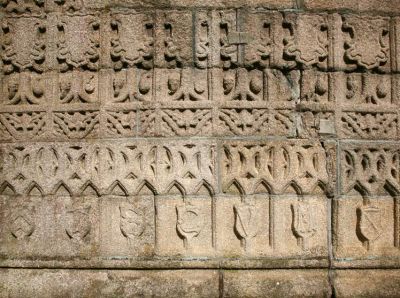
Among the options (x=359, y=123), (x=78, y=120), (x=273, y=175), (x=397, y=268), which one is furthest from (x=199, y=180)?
(x=397, y=268)

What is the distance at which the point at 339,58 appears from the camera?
510cm

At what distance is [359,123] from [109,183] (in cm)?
217

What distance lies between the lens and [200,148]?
194 inches

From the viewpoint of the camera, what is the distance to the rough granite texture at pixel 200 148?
4.88m

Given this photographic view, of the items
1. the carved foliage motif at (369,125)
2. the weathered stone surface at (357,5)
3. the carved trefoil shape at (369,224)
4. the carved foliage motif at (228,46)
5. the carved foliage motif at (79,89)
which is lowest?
the carved trefoil shape at (369,224)

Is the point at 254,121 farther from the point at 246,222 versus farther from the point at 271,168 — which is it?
the point at 246,222

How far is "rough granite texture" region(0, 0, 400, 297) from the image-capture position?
4.88 m

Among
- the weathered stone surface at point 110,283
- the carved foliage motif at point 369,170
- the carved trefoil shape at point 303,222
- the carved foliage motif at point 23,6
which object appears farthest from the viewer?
the carved foliage motif at point 23,6

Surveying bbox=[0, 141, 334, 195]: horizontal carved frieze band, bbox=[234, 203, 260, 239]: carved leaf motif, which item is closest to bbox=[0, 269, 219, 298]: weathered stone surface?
bbox=[234, 203, 260, 239]: carved leaf motif

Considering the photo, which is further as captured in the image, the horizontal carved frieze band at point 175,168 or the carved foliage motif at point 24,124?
the carved foliage motif at point 24,124

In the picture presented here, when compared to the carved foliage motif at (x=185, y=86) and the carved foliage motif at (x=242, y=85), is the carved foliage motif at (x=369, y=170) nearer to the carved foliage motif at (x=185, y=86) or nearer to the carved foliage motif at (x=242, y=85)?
the carved foliage motif at (x=242, y=85)

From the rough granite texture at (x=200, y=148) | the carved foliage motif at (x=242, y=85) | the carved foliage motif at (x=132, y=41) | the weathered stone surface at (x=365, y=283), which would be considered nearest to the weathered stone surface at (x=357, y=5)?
the rough granite texture at (x=200, y=148)

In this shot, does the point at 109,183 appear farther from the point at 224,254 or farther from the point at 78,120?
the point at 224,254

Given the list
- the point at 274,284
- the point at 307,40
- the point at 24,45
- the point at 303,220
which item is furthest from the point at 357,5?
the point at 24,45
